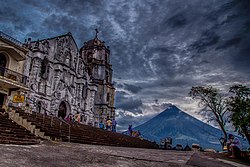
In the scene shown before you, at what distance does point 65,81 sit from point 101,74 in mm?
12793

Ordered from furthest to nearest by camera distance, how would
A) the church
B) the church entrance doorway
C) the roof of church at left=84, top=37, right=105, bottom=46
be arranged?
the roof of church at left=84, top=37, right=105, bottom=46 → the church entrance doorway → the church

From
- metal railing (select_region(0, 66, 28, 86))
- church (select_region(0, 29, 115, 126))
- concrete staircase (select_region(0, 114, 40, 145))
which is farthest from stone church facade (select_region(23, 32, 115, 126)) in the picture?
concrete staircase (select_region(0, 114, 40, 145))

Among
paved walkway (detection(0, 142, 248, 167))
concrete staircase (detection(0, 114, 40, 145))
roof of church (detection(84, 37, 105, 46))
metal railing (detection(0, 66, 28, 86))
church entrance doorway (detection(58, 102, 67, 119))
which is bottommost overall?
paved walkway (detection(0, 142, 248, 167))

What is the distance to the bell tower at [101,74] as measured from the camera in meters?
40.0

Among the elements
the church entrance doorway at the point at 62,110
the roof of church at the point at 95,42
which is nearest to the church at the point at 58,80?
the church entrance doorway at the point at 62,110

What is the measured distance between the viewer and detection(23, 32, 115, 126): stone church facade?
2566cm

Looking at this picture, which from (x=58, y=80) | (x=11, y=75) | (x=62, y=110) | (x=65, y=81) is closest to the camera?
(x=11, y=75)

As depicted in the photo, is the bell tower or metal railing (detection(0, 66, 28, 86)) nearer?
metal railing (detection(0, 66, 28, 86))

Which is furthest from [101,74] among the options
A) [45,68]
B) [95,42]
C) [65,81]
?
[45,68]

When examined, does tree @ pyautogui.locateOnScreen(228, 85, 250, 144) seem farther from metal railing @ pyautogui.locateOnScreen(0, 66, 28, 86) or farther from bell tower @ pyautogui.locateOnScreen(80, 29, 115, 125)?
bell tower @ pyautogui.locateOnScreen(80, 29, 115, 125)

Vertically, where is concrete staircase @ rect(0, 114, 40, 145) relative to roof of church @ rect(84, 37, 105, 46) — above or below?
below

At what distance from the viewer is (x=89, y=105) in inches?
1411

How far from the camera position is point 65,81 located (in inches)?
1204

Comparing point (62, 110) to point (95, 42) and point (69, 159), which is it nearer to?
point (95, 42)
